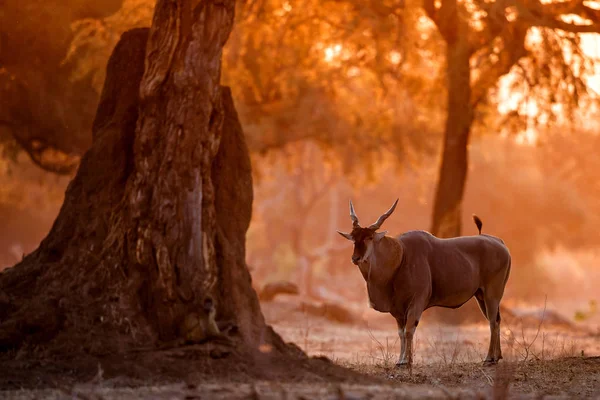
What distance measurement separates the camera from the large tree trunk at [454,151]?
2332 centimetres

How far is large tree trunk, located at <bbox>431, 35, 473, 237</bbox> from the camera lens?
23322 mm

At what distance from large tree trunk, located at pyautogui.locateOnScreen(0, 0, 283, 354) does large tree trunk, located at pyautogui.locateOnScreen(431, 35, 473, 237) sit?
41.2ft

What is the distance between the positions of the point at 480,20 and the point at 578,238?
4278 centimetres

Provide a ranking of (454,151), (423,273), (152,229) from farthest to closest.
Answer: (454,151) → (423,273) → (152,229)

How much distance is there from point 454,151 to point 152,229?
15.2 metres

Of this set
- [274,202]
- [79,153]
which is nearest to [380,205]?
[274,202]

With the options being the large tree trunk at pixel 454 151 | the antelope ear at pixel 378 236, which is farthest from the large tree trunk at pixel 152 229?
the large tree trunk at pixel 454 151

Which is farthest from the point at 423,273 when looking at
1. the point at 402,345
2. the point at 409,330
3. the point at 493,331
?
the point at 493,331

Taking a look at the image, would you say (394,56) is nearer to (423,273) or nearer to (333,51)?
(333,51)

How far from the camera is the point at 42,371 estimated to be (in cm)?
917

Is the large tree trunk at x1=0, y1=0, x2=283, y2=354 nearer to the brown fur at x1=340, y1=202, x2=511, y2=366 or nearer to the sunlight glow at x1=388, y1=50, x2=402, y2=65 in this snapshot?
the brown fur at x1=340, y1=202, x2=511, y2=366

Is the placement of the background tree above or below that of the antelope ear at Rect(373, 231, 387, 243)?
above

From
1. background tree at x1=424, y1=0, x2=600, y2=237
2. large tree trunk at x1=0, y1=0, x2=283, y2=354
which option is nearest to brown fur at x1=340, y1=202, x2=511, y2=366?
large tree trunk at x1=0, y1=0, x2=283, y2=354

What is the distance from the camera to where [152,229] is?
33.7 feet
